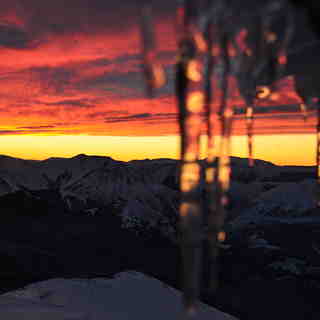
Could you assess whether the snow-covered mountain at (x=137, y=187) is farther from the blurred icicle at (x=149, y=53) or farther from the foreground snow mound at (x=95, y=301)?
the blurred icicle at (x=149, y=53)

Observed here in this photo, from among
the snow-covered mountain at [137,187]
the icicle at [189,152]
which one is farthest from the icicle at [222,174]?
the snow-covered mountain at [137,187]

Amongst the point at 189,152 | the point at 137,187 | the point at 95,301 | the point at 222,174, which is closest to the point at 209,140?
the point at 222,174

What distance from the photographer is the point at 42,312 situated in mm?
20250

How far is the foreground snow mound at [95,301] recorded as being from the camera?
20.8 m

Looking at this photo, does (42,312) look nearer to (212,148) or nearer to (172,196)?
(212,148)

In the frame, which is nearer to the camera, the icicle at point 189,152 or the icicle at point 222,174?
the icicle at point 189,152

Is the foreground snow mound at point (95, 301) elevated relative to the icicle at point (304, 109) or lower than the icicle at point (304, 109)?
lower

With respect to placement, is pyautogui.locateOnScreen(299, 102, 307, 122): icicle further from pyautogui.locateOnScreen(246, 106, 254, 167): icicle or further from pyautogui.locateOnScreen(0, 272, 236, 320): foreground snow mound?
pyautogui.locateOnScreen(0, 272, 236, 320): foreground snow mound

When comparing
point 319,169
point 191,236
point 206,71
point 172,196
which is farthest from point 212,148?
point 172,196

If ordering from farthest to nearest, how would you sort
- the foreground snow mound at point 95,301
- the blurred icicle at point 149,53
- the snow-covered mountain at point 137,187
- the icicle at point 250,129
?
1. the snow-covered mountain at point 137,187
2. the foreground snow mound at point 95,301
3. the icicle at point 250,129
4. the blurred icicle at point 149,53

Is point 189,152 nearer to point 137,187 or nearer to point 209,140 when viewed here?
point 209,140

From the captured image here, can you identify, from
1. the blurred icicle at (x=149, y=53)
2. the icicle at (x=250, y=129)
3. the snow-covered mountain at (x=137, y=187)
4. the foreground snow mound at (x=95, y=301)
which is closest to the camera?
the blurred icicle at (x=149, y=53)

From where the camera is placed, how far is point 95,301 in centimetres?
2555

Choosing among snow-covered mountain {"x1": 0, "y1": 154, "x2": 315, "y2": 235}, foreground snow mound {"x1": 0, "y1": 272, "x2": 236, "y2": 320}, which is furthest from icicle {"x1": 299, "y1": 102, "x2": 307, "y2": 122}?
snow-covered mountain {"x1": 0, "y1": 154, "x2": 315, "y2": 235}
